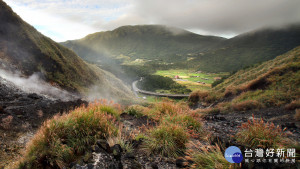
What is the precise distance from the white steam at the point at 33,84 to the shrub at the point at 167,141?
1229 centimetres

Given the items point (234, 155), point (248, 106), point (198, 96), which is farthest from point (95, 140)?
point (198, 96)

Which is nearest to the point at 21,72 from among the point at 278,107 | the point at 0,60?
the point at 0,60

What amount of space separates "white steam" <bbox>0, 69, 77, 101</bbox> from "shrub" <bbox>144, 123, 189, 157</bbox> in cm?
1229

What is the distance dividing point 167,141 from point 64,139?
125 inches

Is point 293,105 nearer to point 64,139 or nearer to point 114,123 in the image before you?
point 114,123

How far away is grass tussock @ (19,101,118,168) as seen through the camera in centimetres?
392

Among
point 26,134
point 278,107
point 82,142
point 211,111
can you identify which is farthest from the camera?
point 211,111

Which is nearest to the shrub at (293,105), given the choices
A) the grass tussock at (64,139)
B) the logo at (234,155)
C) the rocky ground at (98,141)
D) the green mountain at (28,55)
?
the rocky ground at (98,141)

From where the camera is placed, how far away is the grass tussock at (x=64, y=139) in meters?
3.92

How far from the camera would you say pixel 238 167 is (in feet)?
10.2

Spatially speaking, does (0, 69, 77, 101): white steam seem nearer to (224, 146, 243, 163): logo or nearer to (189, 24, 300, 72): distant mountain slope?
(224, 146, 243, 163): logo

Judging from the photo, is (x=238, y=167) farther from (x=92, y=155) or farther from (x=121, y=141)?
(x=92, y=155)

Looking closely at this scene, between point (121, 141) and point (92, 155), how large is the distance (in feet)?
3.34

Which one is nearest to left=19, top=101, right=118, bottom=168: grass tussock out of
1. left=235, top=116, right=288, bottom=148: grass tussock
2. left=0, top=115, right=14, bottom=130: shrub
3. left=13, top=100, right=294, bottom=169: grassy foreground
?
left=13, top=100, right=294, bottom=169: grassy foreground
